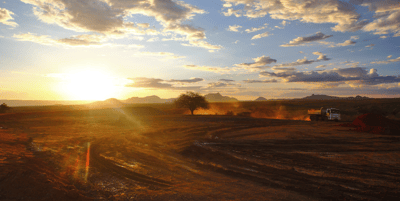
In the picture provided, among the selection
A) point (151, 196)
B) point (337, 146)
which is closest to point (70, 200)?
point (151, 196)

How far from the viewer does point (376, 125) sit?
21859 millimetres

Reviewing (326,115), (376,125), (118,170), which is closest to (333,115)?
(326,115)

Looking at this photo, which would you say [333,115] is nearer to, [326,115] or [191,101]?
[326,115]

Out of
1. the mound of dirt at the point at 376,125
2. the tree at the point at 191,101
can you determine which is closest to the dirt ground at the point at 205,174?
the mound of dirt at the point at 376,125

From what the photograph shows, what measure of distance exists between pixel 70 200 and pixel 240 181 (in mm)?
5392

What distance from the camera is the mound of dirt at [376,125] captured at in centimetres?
1969

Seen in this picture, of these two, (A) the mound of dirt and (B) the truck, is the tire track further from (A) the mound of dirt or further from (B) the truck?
(B) the truck

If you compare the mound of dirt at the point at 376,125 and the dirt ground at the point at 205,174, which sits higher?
the mound of dirt at the point at 376,125

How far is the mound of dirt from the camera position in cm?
1969

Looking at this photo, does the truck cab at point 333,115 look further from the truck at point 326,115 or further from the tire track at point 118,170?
the tire track at point 118,170

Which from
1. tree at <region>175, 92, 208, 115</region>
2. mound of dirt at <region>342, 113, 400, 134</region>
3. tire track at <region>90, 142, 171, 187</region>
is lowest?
tire track at <region>90, 142, 171, 187</region>

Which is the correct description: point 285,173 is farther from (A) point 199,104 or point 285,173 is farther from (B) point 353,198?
(A) point 199,104

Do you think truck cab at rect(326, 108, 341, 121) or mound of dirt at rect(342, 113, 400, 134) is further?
truck cab at rect(326, 108, 341, 121)

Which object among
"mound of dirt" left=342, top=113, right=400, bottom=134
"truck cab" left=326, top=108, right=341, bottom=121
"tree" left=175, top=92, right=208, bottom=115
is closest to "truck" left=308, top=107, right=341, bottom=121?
"truck cab" left=326, top=108, right=341, bottom=121
